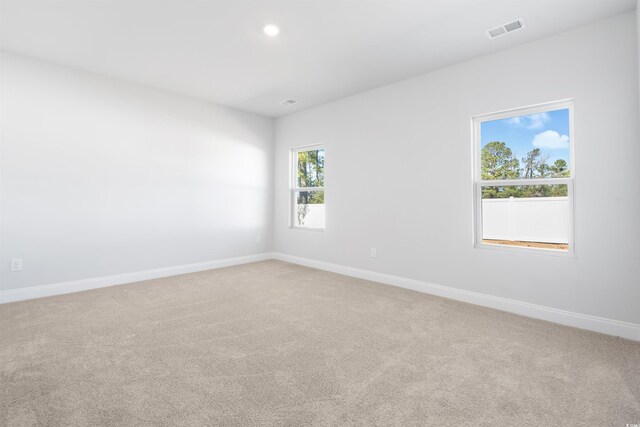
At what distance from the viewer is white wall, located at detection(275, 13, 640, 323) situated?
251cm

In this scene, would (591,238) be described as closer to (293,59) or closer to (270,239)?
(293,59)

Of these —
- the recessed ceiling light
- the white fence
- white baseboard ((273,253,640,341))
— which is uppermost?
the recessed ceiling light

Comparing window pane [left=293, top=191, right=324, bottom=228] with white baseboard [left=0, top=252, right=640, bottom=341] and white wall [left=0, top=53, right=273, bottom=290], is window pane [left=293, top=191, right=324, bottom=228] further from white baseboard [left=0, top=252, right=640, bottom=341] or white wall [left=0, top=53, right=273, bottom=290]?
white wall [left=0, top=53, right=273, bottom=290]

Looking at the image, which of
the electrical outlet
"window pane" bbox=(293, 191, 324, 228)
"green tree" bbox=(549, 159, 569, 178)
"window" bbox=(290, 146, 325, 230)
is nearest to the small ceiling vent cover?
"green tree" bbox=(549, 159, 569, 178)

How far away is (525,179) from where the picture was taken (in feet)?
10.0

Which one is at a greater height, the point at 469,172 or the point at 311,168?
the point at 311,168

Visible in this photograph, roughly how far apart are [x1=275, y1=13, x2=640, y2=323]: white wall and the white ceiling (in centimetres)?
A: 25

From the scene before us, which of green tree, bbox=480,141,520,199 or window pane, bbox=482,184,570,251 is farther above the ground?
green tree, bbox=480,141,520,199

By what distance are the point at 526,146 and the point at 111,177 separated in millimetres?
4856

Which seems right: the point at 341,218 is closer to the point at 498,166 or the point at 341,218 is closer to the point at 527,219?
the point at 498,166

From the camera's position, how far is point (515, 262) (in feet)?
9.92

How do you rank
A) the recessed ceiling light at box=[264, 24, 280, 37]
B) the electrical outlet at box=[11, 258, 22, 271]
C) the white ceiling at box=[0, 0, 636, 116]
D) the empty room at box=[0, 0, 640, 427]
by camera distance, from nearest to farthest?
the empty room at box=[0, 0, 640, 427], the white ceiling at box=[0, 0, 636, 116], the recessed ceiling light at box=[264, 24, 280, 37], the electrical outlet at box=[11, 258, 22, 271]

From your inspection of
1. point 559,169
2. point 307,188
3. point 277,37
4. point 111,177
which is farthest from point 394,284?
point 111,177

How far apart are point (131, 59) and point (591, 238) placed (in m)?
4.93
